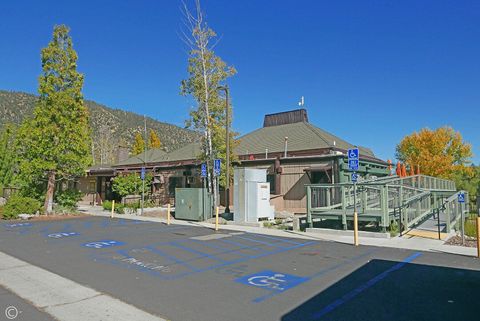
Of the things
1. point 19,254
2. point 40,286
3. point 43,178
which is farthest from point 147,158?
point 40,286

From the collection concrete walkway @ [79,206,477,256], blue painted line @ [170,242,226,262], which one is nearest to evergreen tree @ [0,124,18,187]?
concrete walkway @ [79,206,477,256]

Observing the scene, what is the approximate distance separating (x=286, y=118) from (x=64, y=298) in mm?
27433

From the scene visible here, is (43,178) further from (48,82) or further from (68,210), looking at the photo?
(48,82)

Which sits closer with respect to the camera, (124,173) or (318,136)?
(318,136)

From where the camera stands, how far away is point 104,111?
108062 millimetres

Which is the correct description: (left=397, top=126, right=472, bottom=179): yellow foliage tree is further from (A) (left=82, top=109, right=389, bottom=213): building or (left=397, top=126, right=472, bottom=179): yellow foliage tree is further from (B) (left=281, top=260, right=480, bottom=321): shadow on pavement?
(B) (left=281, top=260, right=480, bottom=321): shadow on pavement

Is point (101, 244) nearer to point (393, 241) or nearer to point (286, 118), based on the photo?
point (393, 241)

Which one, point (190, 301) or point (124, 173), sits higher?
point (124, 173)

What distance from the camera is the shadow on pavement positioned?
5.23 metres

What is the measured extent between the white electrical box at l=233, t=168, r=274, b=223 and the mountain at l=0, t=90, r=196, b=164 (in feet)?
194

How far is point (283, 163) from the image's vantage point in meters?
24.1

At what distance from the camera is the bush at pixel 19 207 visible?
2139cm

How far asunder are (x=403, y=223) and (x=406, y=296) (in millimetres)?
8878

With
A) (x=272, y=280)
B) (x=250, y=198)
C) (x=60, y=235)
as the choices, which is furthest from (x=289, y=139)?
(x=272, y=280)
